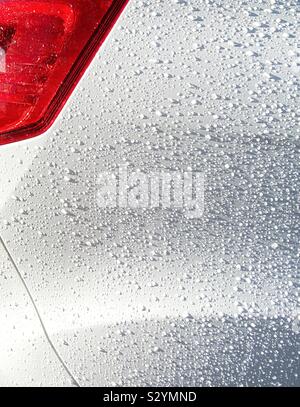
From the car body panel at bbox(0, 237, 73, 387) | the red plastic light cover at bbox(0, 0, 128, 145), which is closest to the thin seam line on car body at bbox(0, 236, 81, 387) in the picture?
the car body panel at bbox(0, 237, 73, 387)

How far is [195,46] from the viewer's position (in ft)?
3.51

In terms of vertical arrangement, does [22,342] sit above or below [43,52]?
below

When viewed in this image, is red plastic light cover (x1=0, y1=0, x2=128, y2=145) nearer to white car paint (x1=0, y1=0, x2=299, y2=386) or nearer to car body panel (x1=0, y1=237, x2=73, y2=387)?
white car paint (x1=0, y1=0, x2=299, y2=386)

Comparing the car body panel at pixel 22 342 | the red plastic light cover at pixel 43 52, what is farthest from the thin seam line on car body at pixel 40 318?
the red plastic light cover at pixel 43 52

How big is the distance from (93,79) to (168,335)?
1.77ft

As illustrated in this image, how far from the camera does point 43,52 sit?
1.07 metres

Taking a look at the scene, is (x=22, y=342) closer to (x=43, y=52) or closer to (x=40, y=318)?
(x=40, y=318)

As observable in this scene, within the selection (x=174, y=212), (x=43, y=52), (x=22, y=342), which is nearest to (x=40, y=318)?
(x=22, y=342)

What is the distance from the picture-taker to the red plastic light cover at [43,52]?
1.05m

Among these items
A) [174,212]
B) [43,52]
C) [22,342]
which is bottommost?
[22,342]

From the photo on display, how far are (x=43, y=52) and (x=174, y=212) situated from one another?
1.30ft

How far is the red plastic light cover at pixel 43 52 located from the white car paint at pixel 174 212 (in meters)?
0.03
